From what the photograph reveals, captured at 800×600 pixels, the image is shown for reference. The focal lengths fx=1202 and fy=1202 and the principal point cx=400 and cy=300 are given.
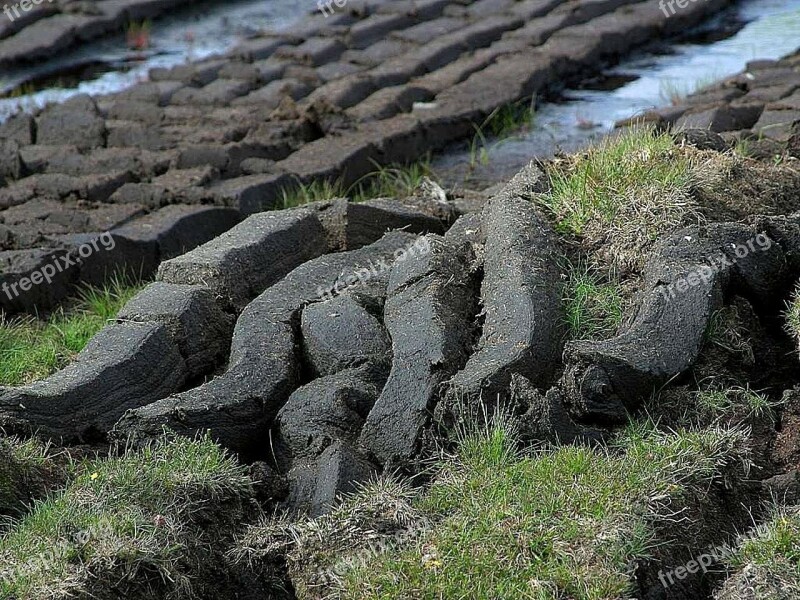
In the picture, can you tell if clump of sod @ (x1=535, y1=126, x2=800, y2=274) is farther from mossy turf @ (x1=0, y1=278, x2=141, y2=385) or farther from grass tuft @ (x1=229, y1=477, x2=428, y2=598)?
mossy turf @ (x1=0, y1=278, x2=141, y2=385)

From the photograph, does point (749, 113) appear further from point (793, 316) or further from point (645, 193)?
point (793, 316)

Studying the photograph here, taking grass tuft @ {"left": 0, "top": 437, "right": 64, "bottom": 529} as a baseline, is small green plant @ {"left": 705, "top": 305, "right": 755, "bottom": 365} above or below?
below

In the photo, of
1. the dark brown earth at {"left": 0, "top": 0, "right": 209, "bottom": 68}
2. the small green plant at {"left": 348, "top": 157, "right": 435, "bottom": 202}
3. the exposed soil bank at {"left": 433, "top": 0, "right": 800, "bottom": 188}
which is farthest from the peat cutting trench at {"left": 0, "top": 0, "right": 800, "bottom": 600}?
the dark brown earth at {"left": 0, "top": 0, "right": 209, "bottom": 68}

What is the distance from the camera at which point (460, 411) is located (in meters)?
3.77

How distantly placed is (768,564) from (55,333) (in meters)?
3.33

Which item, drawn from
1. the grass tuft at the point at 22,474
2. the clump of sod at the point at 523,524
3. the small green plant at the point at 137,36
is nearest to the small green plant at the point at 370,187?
the grass tuft at the point at 22,474

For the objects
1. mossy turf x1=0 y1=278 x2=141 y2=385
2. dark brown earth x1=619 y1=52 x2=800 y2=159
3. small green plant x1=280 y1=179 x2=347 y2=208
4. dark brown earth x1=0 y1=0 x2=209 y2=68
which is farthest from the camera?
dark brown earth x1=0 y1=0 x2=209 y2=68

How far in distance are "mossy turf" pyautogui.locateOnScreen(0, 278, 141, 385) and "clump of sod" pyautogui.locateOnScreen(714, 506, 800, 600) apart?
2.87m

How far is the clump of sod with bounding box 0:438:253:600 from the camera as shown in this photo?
3.28 m

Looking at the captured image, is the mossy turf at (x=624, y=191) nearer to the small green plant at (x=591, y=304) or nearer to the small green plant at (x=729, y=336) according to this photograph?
the small green plant at (x=591, y=304)

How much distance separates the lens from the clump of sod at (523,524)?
321cm

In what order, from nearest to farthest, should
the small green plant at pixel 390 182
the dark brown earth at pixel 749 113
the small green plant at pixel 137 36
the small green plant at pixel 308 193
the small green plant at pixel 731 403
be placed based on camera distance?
1. the small green plant at pixel 731 403
2. the dark brown earth at pixel 749 113
3. the small green plant at pixel 308 193
4. the small green plant at pixel 390 182
5. the small green plant at pixel 137 36

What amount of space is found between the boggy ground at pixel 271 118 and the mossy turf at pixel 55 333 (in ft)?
0.41

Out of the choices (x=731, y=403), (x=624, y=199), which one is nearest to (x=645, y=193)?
(x=624, y=199)
